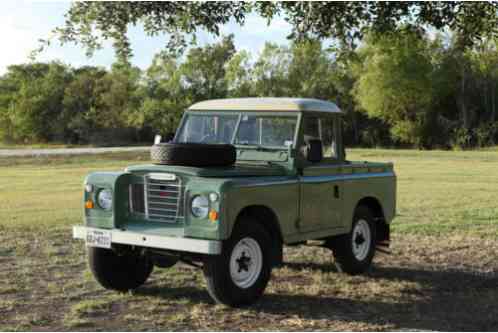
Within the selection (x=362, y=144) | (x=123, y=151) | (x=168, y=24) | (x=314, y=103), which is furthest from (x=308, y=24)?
(x=362, y=144)

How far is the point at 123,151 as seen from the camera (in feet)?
143

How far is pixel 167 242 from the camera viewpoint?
6.67 m

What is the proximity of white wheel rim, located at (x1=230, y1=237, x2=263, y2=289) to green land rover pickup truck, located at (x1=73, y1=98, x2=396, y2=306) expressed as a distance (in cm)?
1

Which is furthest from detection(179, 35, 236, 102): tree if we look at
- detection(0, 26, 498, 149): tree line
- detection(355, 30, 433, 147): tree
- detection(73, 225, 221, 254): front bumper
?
detection(73, 225, 221, 254): front bumper

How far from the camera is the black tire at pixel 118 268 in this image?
7.64m

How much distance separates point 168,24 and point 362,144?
182 ft

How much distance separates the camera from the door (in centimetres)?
781

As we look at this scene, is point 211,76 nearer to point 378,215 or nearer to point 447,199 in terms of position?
point 447,199

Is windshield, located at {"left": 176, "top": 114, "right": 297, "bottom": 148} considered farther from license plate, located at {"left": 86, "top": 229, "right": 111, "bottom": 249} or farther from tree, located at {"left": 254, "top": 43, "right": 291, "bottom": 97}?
tree, located at {"left": 254, "top": 43, "right": 291, "bottom": 97}

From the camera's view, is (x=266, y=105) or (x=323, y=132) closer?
(x=266, y=105)

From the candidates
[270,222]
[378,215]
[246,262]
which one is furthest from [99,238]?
[378,215]

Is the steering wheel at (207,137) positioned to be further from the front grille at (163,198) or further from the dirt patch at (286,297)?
the dirt patch at (286,297)

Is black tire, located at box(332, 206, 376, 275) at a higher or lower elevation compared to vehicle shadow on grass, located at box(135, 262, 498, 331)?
higher

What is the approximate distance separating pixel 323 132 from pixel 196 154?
2030 millimetres
